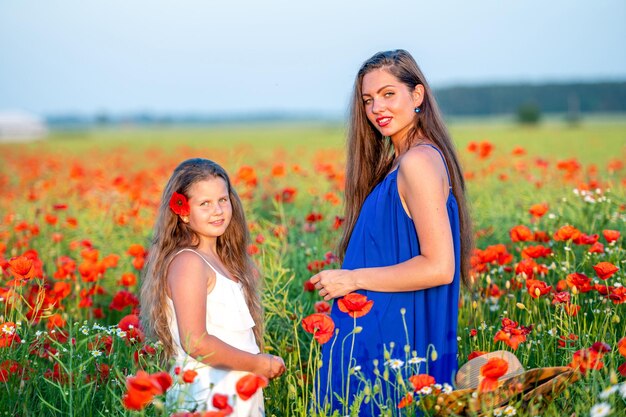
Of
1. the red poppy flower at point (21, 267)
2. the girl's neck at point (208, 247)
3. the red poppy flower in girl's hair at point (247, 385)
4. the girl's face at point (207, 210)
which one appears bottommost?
the red poppy flower in girl's hair at point (247, 385)

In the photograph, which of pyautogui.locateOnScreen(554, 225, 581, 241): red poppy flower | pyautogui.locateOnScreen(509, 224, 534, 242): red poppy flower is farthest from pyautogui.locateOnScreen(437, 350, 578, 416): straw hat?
pyautogui.locateOnScreen(509, 224, 534, 242): red poppy flower

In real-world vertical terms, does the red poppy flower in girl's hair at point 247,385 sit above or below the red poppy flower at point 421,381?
above

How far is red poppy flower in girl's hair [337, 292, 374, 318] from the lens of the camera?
2.01 metres

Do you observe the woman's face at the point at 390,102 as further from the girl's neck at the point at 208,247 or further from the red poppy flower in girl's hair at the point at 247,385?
the red poppy flower in girl's hair at the point at 247,385

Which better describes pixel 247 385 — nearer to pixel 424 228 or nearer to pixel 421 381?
pixel 421 381

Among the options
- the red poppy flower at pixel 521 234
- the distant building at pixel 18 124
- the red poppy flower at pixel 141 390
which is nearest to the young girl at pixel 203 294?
the red poppy flower at pixel 141 390

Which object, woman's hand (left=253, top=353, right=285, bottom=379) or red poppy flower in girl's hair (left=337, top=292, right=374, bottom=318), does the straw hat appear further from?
woman's hand (left=253, top=353, right=285, bottom=379)

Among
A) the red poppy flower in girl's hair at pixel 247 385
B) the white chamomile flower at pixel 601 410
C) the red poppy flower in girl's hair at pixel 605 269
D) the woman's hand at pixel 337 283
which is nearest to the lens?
the white chamomile flower at pixel 601 410

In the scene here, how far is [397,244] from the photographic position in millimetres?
2271

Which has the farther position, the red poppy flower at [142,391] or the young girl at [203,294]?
the young girl at [203,294]

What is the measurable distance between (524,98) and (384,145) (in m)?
38.0

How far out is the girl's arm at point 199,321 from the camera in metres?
2.09

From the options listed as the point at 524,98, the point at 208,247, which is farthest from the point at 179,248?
the point at 524,98

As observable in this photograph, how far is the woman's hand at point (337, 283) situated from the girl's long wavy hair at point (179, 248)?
30cm
